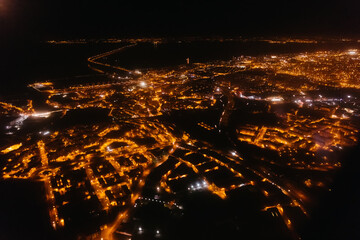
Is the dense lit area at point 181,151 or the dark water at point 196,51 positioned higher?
the dark water at point 196,51

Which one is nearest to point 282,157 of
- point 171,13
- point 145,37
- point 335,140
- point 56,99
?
point 335,140

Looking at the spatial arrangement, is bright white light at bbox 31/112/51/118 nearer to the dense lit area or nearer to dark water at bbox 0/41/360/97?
the dense lit area

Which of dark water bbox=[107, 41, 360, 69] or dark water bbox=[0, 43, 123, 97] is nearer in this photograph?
dark water bbox=[0, 43, 123, 97]

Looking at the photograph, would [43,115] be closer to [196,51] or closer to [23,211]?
[23,211]

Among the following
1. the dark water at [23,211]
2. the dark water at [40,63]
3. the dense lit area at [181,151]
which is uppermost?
the dark water at [40,63]

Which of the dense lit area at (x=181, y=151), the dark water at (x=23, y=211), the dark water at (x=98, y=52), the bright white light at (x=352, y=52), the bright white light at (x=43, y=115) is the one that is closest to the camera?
the dark water at (x=23, y=211)

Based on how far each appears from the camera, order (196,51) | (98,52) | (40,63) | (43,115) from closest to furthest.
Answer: (43,115) → (40,63) → (98,52) → (196,51)

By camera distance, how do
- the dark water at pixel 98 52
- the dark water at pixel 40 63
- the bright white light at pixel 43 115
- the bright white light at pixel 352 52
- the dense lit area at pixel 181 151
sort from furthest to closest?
the bright white light at pixel 352 52 → the dark water at pixel 98 52 → the dark water at pixel 40 63 → the bright white light at pixel 43 115 → the dense lit area at pixel 181 151

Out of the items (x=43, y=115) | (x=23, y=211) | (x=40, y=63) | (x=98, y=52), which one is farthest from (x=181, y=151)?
(x=98, y=52)

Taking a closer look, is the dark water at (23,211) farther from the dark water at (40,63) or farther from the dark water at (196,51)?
the dark water at (196,51)

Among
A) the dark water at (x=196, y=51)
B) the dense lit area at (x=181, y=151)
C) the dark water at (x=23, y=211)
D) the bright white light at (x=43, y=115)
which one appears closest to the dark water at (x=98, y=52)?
the dark water at (x=196, y=51)

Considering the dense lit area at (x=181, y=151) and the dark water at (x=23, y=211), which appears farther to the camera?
the dense lit area at (x=181, y=151)

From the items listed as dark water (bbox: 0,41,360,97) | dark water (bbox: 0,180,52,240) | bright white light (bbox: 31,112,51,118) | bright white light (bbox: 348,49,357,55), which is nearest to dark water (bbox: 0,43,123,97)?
dark water (bbox: 0,41,360,97)
